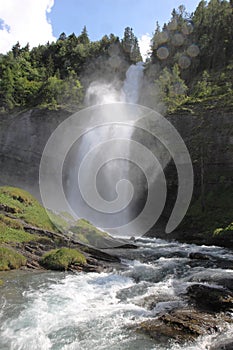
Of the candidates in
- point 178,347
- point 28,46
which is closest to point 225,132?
point 178,347

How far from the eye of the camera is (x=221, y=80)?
202 feet

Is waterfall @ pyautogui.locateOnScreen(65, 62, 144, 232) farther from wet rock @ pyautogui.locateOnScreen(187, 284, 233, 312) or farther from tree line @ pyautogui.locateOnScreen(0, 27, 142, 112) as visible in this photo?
wet rock @ pyautogui.locateOnScreen(187, 284, 233, 312)

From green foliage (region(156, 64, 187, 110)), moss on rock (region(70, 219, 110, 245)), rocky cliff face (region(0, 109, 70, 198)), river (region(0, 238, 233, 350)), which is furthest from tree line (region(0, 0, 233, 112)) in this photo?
river (region(0, 238, 233, 350))

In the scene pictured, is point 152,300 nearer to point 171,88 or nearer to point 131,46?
point 171,88

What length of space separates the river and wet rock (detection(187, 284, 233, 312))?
554 millimetres

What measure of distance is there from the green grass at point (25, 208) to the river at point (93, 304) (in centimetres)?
792

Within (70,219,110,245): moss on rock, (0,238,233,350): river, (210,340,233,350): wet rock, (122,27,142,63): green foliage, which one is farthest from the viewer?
(122,27,142,63): green foliage

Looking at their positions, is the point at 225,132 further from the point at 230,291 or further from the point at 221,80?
the point at 230,291

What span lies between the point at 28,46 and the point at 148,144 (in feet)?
302

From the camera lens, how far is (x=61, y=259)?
16875mm

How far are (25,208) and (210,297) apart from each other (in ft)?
56.3

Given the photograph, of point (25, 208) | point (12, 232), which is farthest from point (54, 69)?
point (12, 232)

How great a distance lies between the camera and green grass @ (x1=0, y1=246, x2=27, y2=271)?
15.3 metres

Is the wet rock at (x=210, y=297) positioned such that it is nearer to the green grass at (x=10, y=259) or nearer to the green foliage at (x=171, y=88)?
the green grass at (x=10, y=259)
